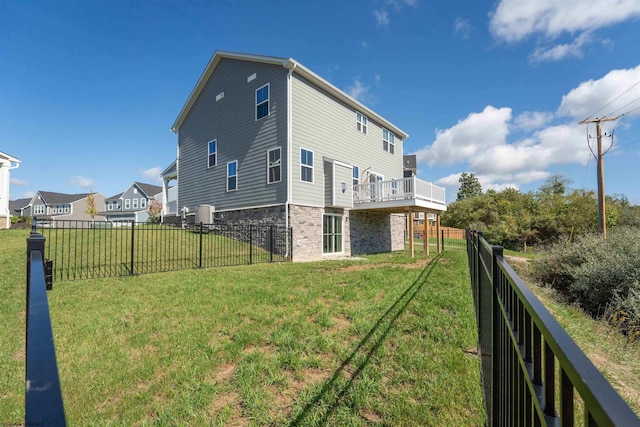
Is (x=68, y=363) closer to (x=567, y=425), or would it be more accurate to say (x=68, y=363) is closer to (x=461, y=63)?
(x=567, y=425)

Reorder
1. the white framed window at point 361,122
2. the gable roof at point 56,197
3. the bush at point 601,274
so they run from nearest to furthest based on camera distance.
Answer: the bush at point 601,274, the white framed window at point 361,122, the gable roof at point 56,197

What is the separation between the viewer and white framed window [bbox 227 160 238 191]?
557 inches

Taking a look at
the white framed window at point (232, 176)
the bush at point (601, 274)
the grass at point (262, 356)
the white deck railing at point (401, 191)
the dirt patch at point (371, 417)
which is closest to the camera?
the dirt patch at point (371, 417)

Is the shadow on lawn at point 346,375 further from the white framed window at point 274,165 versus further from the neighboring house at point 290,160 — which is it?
the white framed window at point 274,165

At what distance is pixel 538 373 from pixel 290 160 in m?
11.3

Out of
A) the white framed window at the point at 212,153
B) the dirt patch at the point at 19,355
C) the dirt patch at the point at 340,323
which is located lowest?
the dirt patch at the point at 19,355

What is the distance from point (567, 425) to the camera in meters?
0.73

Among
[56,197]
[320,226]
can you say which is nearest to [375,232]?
[320,226]

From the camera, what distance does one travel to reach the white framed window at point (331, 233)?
13.4 meters

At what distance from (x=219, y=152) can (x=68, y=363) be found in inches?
501

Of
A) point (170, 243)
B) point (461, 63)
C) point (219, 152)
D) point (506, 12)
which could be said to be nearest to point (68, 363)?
point (170, 243)

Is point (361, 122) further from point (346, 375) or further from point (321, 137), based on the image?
point (346, 375)

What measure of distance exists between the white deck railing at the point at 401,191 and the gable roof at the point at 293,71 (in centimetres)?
440

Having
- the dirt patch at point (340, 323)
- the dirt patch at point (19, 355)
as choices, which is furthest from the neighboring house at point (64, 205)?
the dirt patch at point (340, 323)
